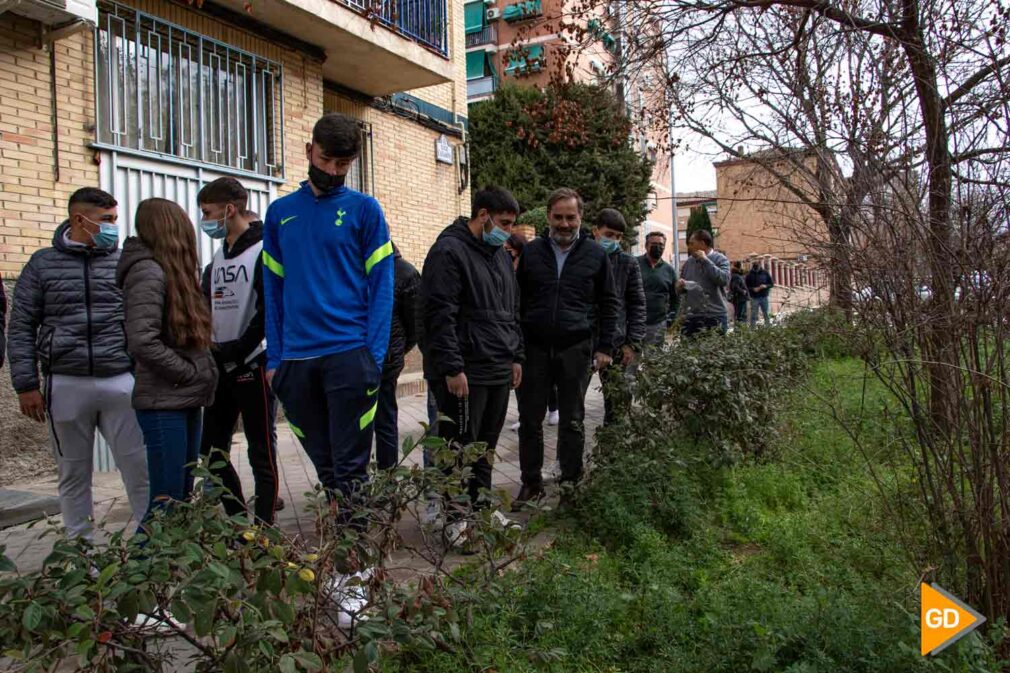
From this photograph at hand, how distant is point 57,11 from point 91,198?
147 inches

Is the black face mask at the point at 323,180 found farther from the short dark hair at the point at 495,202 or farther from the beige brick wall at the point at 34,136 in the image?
the beige brick wall at the point at 34,136

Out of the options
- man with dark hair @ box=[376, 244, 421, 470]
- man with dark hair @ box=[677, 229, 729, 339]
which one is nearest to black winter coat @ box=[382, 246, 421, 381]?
man with dark hair @ box=[376, 244, 421, 470]

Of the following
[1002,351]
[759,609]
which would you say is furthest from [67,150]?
[1002,351]

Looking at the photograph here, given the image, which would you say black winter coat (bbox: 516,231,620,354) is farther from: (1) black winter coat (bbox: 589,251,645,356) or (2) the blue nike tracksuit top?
(2) the blue nike tracksuit top

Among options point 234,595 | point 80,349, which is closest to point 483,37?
point 80,349

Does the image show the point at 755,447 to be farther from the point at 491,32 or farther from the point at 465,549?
the point at 491,32

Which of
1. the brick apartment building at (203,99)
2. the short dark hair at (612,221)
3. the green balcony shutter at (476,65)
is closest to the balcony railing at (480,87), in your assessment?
the green balcony shutter at (476,65)

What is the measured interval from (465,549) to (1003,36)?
348cm

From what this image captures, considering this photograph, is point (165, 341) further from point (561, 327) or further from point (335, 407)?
point (561, 327)

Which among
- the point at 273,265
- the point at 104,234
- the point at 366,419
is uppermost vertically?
the point at 104,234

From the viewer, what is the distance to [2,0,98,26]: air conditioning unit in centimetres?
636

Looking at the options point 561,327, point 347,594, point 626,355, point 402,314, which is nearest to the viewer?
point 347,594

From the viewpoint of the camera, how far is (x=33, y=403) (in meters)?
3.98

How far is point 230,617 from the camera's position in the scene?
199 centimetres
